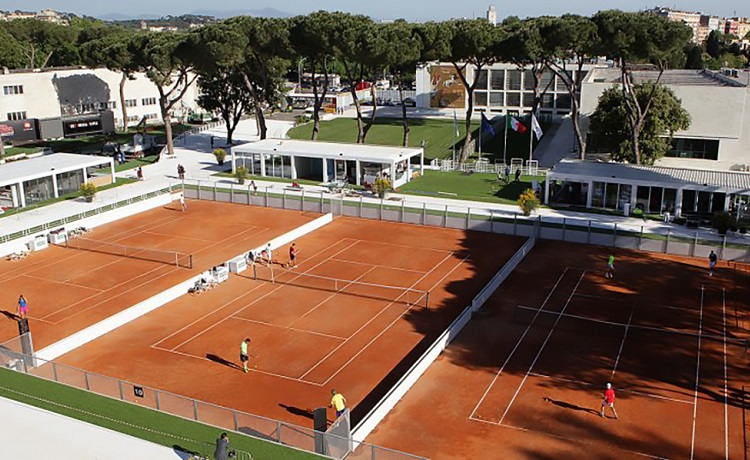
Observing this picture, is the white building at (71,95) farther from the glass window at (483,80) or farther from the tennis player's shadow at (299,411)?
the tennis player's shadow at (299,411)

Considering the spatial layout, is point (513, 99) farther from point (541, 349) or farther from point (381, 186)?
point (541, 349)

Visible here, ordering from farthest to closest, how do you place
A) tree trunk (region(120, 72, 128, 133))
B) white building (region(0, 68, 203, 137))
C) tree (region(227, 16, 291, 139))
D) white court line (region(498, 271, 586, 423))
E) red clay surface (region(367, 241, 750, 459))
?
tree trunk (region(120, 72, 128, 133)) → white building (region(0, 68, 203, 137)) → tree (region(227, 16, 291, 139)) → white court line (region(498, 271, 586, 423)) → red clay surface (region(367, 241, 750, 459))

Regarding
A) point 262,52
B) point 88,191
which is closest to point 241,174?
point 88,191

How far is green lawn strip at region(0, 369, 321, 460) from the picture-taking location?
18.7 meters

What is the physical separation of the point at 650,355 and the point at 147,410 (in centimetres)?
1758

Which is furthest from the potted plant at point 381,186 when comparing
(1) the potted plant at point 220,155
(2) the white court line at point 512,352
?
(1) the potted plant at point 220,155

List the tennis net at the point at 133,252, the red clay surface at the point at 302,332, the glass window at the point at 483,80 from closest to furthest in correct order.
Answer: the red clay surface at the point at 302,332 → the tennis net at the point at 133,252 → the glass window at the point at 483,80

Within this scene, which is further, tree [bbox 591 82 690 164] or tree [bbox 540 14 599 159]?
tree [bbox 540 14 599 159]

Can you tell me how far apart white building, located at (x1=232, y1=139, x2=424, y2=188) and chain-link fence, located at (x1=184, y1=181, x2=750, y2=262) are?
331 centimetres

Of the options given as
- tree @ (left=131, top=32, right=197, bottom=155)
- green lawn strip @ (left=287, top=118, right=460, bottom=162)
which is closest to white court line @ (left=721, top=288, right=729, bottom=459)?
green lawn strip @ (left=287, top=118, right=460, bottom=162)

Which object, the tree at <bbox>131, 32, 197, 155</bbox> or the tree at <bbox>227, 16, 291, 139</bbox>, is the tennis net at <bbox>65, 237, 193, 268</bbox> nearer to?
the tree at <bbox>131, 32, 197, 155</bbox>

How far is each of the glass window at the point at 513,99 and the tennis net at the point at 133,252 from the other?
59813 mm

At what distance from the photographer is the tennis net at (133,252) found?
119 feet

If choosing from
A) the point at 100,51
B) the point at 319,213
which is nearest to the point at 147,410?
the point at 319,213
